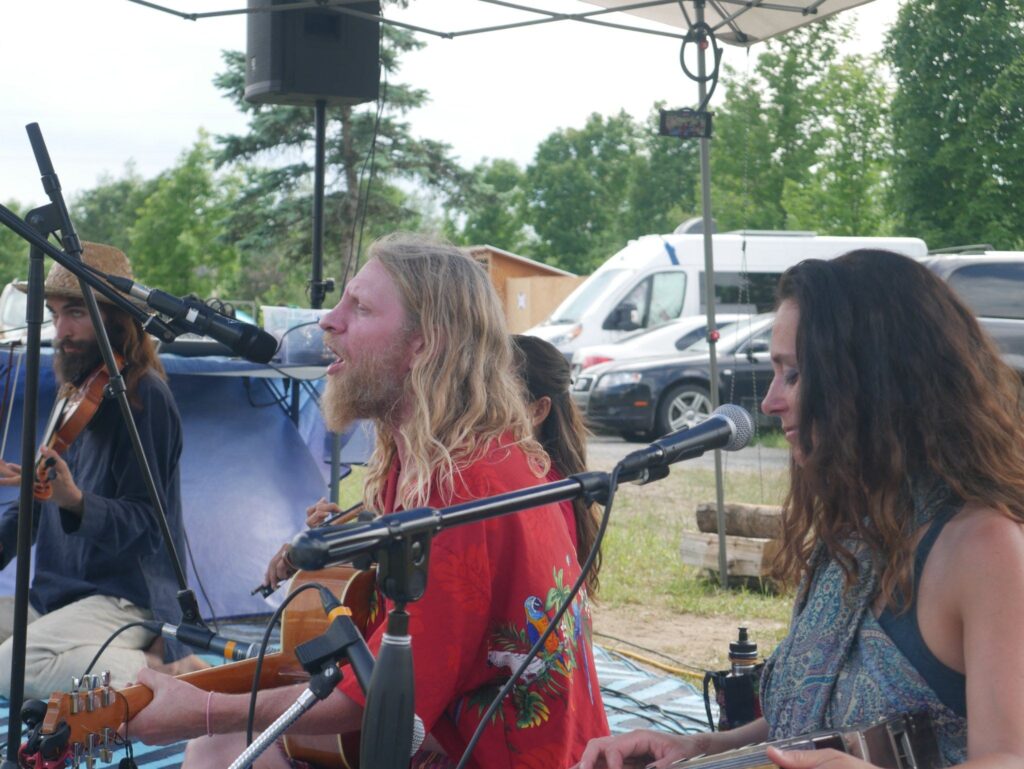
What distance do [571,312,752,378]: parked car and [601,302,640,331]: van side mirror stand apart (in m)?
0.97

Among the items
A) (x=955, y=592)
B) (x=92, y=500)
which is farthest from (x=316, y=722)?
(x=92, y=500)

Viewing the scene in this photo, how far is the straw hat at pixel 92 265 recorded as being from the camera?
13.5 feet

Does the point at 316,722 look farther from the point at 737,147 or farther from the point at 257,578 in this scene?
the point at 737,147

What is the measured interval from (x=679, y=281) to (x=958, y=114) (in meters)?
6.51

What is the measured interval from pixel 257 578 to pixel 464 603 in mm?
4224

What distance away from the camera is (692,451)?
1.79m

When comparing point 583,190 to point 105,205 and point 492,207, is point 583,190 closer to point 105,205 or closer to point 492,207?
point 105,205

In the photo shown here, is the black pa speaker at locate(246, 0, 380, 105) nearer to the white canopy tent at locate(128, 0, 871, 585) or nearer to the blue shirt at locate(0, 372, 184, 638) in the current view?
the white canopy tent at locate(128, 0, 871, 585)

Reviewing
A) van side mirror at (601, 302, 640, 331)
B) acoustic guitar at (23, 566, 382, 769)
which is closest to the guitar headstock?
acoustic guitar at (23, 566, 382, 769)

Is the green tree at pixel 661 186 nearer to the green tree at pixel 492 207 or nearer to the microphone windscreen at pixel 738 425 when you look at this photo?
the green tree at pixel 492 207

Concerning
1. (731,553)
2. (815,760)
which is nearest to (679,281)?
(731,553)

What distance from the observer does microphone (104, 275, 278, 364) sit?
2580mm

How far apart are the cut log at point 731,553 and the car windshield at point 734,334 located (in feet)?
16.9

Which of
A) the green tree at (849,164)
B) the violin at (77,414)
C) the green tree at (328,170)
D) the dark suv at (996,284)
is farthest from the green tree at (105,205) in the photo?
the violin at (77,414)
